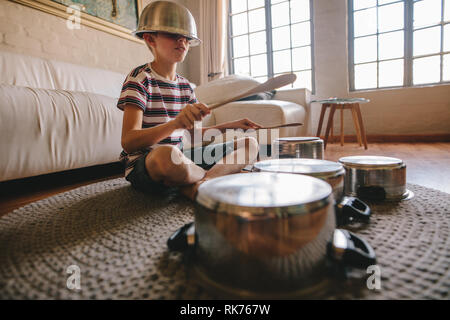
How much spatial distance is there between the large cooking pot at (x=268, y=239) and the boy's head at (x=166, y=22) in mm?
586

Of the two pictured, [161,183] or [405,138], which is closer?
[161,183]

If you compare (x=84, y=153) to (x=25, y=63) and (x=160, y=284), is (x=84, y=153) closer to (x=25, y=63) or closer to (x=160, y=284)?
(x=25, y=63)

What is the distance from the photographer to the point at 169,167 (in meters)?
0.72

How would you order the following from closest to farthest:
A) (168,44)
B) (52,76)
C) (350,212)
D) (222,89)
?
(350,212)
(168,44)
(52,76)
(222,89)

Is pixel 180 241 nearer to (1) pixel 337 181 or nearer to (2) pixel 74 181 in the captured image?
(1) pixel 337 181

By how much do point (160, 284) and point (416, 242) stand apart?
479 millimetres

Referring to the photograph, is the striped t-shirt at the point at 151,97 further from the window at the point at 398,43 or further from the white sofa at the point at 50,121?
the window at the point at 398,43

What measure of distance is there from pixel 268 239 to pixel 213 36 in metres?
3.36

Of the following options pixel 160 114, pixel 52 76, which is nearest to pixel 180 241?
pixel 160 114

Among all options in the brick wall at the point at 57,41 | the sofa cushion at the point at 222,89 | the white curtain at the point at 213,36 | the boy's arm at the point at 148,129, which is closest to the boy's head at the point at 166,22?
the boy's arm at the point at 148,129

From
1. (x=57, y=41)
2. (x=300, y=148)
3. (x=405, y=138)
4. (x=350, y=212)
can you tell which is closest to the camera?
(x=350, y=212)

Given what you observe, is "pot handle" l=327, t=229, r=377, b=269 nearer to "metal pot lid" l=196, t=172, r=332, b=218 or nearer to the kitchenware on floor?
"metal pot lid" l=196, t=172, r=332, b=218

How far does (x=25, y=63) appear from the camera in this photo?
134 centimetres

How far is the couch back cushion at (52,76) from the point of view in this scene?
49.8 inches
